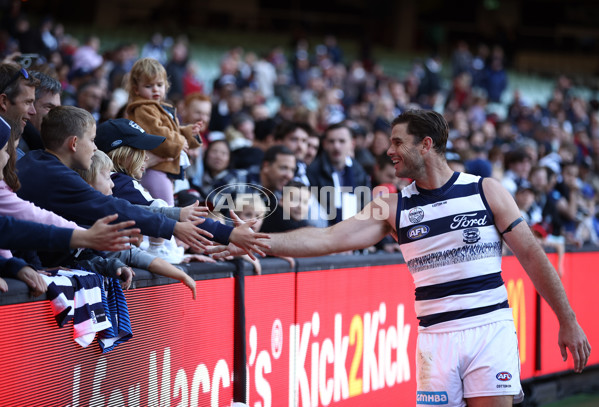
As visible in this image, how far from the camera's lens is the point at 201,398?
4691 millimetres

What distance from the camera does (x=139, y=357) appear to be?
423 centimetres

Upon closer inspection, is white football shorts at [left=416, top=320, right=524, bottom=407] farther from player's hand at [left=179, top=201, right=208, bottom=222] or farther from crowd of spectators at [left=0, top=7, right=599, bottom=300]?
crowd of spectators at [left=0, top=7, right=599, bottom=300]

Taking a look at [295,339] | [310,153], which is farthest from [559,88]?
[295,339]

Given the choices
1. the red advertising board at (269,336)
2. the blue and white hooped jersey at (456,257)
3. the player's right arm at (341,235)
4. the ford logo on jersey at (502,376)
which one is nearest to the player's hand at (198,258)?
the red advertising board at (269,336)

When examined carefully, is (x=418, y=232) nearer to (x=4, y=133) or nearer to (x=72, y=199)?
(x=72, y=199)

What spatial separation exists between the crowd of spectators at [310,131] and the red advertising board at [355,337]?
1.82 ft

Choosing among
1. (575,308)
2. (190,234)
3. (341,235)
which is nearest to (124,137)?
(190,234)

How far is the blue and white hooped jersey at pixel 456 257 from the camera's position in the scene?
13.9 feet

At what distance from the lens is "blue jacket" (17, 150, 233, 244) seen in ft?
12.2

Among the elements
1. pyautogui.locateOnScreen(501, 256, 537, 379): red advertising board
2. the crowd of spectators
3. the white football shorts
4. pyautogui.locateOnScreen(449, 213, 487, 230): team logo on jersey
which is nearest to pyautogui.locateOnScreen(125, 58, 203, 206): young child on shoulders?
the crowd of spectators

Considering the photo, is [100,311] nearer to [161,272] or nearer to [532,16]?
[161,272]

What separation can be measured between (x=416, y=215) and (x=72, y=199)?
189cm

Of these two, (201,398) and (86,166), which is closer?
(86,166)

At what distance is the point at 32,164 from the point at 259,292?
1.94m
